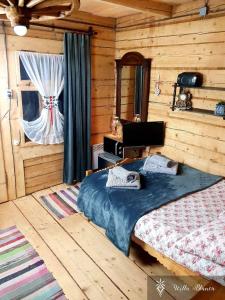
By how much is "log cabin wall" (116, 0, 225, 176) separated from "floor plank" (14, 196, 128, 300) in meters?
1.67

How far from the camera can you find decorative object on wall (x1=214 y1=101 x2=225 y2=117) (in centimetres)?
251

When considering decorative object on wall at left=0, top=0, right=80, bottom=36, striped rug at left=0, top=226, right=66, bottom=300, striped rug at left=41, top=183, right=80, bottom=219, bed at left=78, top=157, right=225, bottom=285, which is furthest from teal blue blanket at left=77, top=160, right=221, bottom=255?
decorative object on wall at left=0, top=0, right=80, bottom=36

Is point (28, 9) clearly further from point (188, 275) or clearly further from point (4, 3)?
point (188, 275)

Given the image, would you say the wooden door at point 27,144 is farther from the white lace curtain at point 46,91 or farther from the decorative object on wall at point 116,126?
the decorative object on wall at point 116,126

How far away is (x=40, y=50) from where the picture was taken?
3.11 metres

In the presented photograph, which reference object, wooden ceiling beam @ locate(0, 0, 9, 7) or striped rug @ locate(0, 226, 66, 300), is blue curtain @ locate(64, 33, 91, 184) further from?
wooden ceiling beam @ locate(0, 0, 9, 7)

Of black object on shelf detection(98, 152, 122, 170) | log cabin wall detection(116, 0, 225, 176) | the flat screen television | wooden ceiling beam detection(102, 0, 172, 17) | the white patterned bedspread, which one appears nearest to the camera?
the white patterned bedspread

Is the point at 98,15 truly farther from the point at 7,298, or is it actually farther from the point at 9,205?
the point at 7,298

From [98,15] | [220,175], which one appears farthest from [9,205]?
[98,15]

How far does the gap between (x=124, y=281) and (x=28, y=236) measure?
3.72 ft

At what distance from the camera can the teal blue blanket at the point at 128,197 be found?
2141 millimetres

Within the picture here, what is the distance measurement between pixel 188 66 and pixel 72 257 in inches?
95.1

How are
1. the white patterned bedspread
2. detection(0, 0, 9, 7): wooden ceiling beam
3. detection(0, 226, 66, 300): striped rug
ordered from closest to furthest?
detection(0, 0, 9, 7): wooden ceiling beam < the white patterned bedspread < detection(0, 226, 66, 300): striped rug

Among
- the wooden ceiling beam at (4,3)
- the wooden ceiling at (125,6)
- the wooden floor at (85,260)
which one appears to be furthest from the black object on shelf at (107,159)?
the wooden ceiling beam at (4,3)
